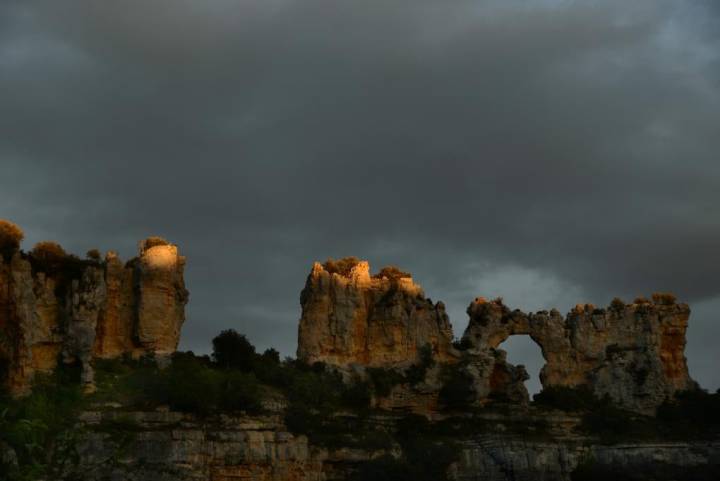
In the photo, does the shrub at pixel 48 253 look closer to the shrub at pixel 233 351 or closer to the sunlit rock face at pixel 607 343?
the shrub at pixel 233 351

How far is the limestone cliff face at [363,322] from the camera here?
252 ft

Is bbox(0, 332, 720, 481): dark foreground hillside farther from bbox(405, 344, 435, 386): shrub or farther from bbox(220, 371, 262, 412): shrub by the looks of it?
bbox(405, 344, 435, 386): shrub

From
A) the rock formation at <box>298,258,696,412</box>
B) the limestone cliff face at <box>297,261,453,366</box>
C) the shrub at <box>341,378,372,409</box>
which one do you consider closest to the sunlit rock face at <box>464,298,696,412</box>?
the rock formation at <box>298,258,696,412</box>

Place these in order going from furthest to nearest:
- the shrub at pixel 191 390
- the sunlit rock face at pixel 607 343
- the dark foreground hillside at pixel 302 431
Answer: the sunlit rock face at pixel 607 343 → the shrub at pixel 191 390 → the dark foreground hillside at pixel 302 431

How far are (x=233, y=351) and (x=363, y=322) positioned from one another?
9594 millimetres

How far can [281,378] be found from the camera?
2756 inches

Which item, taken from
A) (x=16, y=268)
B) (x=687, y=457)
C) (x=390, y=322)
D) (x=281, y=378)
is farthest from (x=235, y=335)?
(x=687, y=457)

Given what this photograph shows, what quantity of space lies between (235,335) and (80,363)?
1318 centimetres

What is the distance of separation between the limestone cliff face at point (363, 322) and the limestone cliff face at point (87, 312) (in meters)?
10.2

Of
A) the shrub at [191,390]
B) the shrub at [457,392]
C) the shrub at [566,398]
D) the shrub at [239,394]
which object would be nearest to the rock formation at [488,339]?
the shrub at [457,392]

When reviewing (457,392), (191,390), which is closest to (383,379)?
(457,392)

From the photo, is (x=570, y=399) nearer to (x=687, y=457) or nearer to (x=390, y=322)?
(x=687, y=457)

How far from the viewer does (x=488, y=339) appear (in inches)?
Answer: 3322

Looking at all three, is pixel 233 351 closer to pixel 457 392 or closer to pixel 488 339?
pixel 457 392
